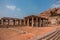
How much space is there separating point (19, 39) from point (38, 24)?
20.9 meters

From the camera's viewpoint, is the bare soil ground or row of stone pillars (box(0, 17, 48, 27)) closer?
the bare soil ground

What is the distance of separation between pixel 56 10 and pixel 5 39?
5385 cm

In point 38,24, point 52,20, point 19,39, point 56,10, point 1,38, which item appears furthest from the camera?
point 56,10

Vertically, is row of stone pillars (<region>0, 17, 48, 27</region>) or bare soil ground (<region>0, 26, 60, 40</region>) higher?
row of stone pillars (<region>0, 17, 48, 27</region>)

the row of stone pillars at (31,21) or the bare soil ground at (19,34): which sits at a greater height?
the row of stone pillars at (31,21)

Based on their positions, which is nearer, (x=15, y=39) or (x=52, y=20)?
(x=15, y=39)

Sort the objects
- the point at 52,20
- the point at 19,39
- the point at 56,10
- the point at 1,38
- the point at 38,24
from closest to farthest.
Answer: the point at 19,39, the point at 1,38, the point at 38,24, the point at 52,20, the point at 56,10

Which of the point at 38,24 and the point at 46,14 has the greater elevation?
the point at 46,14

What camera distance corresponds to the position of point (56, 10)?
64250 millimetres

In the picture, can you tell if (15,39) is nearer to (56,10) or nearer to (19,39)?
(19,39)

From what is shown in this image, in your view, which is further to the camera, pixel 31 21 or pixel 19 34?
pixel 31 21

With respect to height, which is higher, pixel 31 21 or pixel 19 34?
pixel 31 21

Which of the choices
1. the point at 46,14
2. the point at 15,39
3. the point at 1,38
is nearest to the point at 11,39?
the point at 15,39

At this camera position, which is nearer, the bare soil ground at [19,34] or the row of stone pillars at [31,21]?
the bare soil ground at [19,34]
